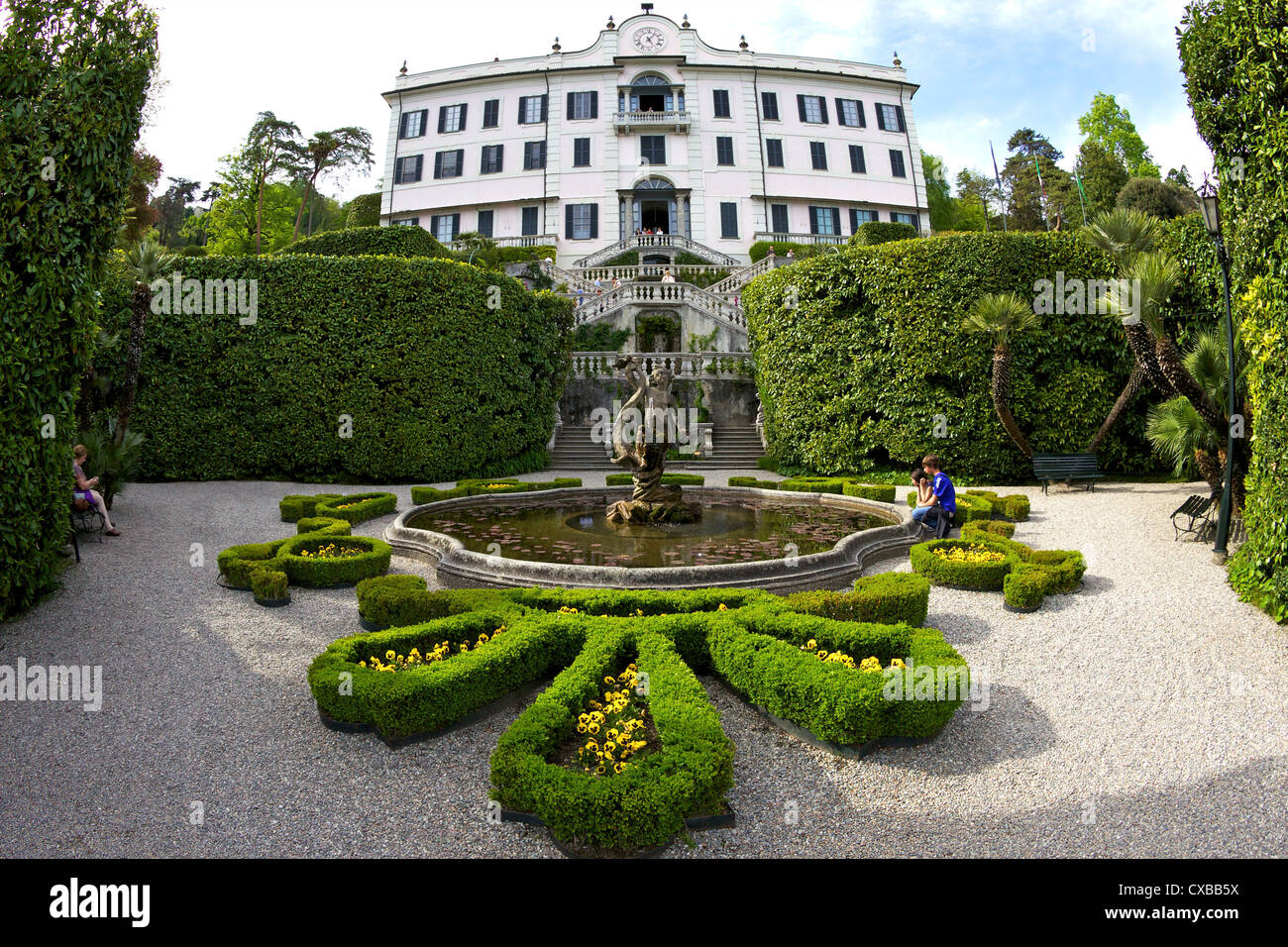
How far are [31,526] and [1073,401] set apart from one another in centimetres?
1824

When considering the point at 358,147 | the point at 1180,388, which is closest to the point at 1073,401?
the point at 1180,388

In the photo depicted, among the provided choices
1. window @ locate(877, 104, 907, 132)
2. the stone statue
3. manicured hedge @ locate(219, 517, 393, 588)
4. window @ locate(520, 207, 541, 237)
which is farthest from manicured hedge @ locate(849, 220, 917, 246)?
manicured hedge @ locate(219, 517, 393, 588)

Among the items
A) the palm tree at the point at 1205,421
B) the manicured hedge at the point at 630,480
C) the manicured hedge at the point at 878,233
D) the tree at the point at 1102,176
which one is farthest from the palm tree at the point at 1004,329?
the tree at the point at 1102,176

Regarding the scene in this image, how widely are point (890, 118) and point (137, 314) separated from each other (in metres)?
42.7

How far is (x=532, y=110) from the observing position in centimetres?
4131

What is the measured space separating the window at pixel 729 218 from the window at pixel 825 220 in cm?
452

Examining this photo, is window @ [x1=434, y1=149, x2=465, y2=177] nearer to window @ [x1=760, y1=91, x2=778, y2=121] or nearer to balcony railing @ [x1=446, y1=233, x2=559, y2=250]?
balcony railing @ [x1=446, y1=233, x2=559, y2=250]

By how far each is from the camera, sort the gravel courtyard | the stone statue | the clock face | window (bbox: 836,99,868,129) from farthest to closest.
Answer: window (bbox: 836,99,868,129) → the clock face → the stone statue → the gravel courtyard

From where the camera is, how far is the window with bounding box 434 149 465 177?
41.6 metres

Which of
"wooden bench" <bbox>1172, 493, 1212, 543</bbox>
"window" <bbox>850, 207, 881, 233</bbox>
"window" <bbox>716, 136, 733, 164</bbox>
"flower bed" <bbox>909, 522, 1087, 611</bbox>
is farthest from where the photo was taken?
"window" <bbox>850, 207, 881, 233</bbox>

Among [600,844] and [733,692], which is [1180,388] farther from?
[600,844]

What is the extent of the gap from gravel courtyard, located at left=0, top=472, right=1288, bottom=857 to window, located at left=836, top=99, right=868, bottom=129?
41640mm

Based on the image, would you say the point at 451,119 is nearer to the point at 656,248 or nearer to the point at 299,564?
the point at 656,248
